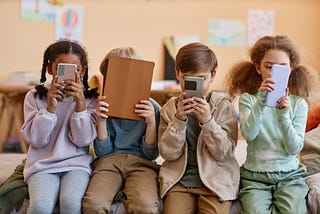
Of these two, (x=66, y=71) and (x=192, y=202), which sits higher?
(x=66, y=71)

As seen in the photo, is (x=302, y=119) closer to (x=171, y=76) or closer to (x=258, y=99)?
(x=258, y=99)

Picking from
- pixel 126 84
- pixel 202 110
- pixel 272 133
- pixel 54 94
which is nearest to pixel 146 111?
pixel 126 84

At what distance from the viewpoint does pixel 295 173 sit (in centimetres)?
140

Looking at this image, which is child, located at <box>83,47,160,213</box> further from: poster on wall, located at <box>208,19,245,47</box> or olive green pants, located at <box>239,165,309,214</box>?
poster on wall, located at <box>208,19,245,47</box>

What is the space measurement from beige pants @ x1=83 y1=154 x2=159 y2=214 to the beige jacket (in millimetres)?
54

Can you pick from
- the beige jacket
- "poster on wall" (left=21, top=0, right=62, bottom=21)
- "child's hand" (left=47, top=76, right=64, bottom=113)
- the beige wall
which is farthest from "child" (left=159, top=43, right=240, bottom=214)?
"poster on wall" (left=21, top=0, right=62, bottom=21)

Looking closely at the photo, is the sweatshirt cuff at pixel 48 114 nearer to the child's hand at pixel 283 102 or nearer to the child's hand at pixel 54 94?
the child's hand at pixel 54 94

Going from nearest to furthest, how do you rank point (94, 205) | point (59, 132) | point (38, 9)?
point (94, 205)
point (59, 132)
point (38, 9)

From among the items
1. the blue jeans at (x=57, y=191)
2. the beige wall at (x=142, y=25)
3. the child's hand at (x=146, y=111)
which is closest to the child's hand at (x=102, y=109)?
the child's hand at (x=146, y=111)

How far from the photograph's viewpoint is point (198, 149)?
141 centimetres

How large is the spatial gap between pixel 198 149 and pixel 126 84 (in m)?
0.34

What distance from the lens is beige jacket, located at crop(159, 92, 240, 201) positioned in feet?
4.45

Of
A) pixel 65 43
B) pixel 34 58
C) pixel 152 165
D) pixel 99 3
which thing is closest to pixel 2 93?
pixel 34 58

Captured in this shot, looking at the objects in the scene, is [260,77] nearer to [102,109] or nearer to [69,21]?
[102,109]
